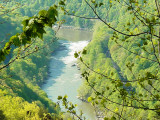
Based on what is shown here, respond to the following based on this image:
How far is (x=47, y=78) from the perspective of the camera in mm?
53344

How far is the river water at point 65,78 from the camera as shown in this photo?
43913 mm

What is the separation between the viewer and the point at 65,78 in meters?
52.6

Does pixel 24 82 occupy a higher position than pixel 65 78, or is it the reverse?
pixel 24 82

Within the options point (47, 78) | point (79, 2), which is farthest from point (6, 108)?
point (79, 2)

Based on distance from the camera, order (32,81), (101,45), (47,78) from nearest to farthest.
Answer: (32,81)
(47,78)
(101,45)

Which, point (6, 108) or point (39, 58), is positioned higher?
point (6, 108)

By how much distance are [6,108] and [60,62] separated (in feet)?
138

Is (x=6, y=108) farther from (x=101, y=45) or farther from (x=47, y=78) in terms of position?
(x=101, y=45)

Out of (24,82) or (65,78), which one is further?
(65,78)

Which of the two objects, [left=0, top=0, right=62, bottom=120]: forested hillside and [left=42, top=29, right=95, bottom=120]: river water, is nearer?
[left=0, top=0, right=62, bottom=120]: forested hillside

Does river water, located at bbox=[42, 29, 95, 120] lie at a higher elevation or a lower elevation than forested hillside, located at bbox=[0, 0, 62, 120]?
lower

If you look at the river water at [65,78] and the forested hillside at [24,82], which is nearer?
the forested hillside at [24,82]

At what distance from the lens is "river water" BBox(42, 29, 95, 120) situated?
4391cm

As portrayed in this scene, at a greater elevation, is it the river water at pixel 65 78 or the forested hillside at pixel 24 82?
the forested hillside at pixel 24 82
